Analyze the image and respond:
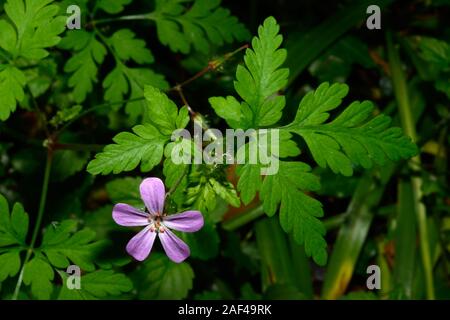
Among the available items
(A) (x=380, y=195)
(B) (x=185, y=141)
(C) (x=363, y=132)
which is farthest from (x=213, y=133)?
(A) (x=380, y=195)

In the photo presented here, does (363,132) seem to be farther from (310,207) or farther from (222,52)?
(222,52)

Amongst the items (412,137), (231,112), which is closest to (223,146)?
(231,112)

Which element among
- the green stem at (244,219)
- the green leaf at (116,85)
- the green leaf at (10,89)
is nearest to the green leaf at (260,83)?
the green leaf at (10,89)

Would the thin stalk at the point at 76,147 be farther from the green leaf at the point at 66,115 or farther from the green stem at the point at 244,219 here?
the green stem at the point at 244,219

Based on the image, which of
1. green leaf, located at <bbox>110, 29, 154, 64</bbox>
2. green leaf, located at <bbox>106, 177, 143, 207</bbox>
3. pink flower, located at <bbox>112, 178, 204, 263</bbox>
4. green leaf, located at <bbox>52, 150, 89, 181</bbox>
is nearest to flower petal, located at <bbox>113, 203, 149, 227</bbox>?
pink flower, located at <bbox>112, 178, 204, 263</bbox>

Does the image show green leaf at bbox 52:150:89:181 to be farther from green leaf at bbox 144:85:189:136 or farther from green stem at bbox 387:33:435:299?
green stem at bbox 387:33:435:299

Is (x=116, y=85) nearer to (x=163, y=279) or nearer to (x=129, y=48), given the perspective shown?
(x=129, y=48)

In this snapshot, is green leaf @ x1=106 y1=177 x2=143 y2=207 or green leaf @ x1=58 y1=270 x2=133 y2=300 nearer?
green leaf @ x1=58 y1=270 x2=133 y2=300

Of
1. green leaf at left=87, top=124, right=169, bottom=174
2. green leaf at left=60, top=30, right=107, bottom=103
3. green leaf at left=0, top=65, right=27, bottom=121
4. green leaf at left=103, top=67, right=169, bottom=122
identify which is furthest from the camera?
green leaf at left=103, top=67, right=169, bottom=122

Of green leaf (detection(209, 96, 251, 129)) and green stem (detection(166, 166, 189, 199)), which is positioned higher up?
green leaf (detection(209, 96, 251, 129))
